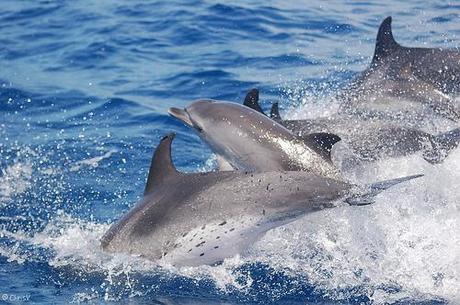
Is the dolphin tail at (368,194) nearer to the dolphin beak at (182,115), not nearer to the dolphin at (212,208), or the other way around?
the dolphin at (212,208)

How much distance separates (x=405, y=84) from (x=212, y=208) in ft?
20.5

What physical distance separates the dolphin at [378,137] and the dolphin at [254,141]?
846mm

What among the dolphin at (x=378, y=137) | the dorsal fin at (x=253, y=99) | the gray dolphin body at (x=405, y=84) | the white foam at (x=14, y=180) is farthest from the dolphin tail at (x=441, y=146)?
the white foam at (x=14, y=180)

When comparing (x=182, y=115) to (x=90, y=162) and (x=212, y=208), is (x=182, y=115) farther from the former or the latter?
(x=90, y=162)

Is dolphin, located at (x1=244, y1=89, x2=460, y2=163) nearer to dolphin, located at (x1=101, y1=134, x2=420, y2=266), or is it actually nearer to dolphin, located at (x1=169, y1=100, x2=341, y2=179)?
dolphin, located at (x1=169, y1=100, x2=341, y2=179)

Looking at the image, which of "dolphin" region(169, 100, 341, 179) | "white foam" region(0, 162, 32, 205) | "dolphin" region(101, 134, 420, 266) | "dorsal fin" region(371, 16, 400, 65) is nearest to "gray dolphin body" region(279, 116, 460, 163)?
"dolphin" region(169, 100, 341, 179)

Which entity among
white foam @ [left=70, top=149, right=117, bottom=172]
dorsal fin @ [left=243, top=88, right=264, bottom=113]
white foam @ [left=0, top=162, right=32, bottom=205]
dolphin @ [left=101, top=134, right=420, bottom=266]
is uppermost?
dorsal fin @ [left=243, top=88, right=264, bottom=113]

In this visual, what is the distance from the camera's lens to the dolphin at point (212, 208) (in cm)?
755

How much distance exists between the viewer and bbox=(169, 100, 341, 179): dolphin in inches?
334

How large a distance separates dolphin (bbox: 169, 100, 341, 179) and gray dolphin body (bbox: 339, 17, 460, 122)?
363cm

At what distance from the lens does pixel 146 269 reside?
8250mm

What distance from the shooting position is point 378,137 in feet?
33.9

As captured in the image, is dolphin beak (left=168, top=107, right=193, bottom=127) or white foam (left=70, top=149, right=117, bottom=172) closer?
dolphin beak (left=168, top=107, right=193, bottom=127)

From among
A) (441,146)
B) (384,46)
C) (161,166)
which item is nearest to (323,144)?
(161,166)
